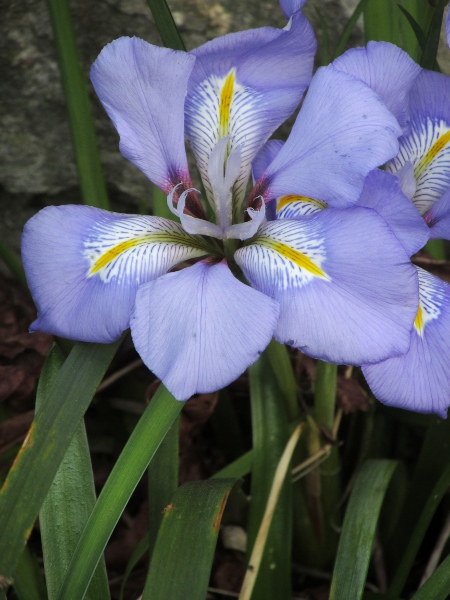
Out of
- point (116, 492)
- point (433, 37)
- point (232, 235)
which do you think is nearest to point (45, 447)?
point (116, 492)

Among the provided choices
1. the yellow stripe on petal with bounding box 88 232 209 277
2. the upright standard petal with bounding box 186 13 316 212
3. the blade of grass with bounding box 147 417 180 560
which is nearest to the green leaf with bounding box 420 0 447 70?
the upright standard petal with bounding box 186 13 316 212

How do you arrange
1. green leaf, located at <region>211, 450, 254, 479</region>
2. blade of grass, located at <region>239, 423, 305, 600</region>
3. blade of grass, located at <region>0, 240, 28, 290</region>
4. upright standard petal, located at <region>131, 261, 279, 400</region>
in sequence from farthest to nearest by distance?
blade of grass, located at <region>0, 240, 28, 290</region> < green leaf, located at <region>211, 450, 254, 479</region> < blade of grass, located at <region>239, 423, 305, 600</region> < upright standard petal, located at <region>131, 261, 279, 400</region>

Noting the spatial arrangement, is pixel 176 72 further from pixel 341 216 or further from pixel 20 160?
pixel 20 160

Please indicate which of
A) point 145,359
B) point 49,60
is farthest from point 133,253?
point 49,60

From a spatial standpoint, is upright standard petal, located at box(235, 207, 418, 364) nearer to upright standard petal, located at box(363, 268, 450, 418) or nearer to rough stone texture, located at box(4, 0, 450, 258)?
upright standard petal, located at box(363, 268, 450, 418)

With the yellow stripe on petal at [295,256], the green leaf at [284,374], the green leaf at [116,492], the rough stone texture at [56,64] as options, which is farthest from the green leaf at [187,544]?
the rough stone texture at [56,64]

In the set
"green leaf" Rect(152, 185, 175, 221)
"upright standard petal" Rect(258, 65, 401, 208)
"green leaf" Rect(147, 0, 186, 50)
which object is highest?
"green leaf" Rect(147, 0, 186, 50)
